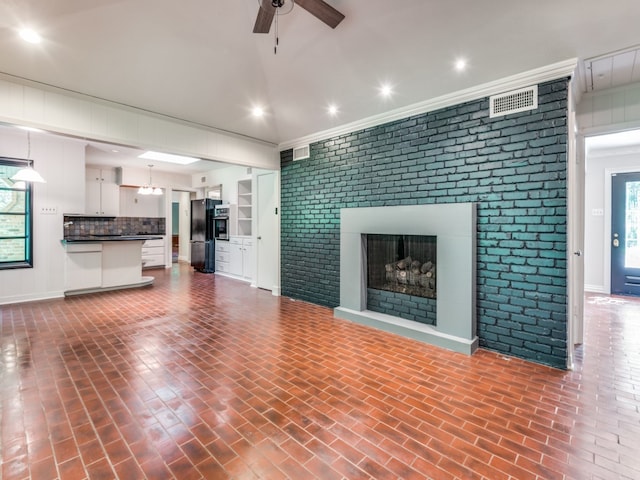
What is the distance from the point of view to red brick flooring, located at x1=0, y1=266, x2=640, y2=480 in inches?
63.7

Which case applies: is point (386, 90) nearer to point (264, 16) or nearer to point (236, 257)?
point (264, 16)

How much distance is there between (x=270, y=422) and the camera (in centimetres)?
196

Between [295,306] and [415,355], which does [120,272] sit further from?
[415,355]

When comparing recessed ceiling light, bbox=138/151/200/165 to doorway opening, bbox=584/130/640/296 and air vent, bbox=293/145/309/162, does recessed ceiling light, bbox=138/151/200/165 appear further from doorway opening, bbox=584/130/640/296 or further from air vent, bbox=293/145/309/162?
doorway opening, bbox=584/130/640/296

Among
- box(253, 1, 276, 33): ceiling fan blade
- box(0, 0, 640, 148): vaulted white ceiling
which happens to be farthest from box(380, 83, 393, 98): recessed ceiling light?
box(253, 1, 276, 33): ceiling fan blade

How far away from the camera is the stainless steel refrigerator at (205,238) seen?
8.16m

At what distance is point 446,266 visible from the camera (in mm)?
3209

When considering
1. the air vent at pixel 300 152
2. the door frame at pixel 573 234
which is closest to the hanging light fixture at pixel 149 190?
the air vent at pixel 300 152

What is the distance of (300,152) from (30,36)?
3.35m

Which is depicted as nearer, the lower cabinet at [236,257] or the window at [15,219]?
the window at [15,219]

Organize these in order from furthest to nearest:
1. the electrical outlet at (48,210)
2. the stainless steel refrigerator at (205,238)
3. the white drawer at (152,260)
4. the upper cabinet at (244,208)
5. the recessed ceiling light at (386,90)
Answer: the white drawer at (152,260) < the stainless steel refrigerator at (205,238) < the upper cabinet at (244,208) < the electrical outlet at (48,210) < the recessed ceiling light at (386,90)

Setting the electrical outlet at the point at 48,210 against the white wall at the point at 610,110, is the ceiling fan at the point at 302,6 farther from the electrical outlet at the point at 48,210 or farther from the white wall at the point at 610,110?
the electrical outlet at the point at 48,210

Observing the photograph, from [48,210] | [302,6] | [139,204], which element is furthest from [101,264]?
[302,6]

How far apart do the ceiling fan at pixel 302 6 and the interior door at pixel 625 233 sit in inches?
246
